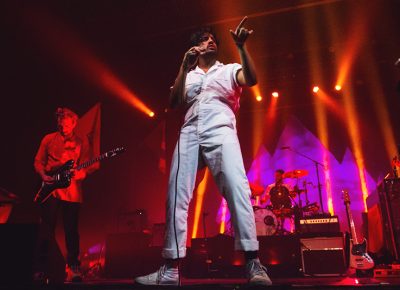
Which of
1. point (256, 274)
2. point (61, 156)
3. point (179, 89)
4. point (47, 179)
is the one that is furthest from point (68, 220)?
point (256, 274)

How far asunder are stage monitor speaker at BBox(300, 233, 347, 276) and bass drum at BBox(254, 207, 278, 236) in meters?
1.69

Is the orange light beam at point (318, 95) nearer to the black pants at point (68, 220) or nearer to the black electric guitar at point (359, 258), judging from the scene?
the black electric guitar at point (359, 258)

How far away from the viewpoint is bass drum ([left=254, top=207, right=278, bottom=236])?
6.74 meters

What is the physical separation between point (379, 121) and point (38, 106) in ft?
25.1

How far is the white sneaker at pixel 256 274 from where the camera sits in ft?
6.19

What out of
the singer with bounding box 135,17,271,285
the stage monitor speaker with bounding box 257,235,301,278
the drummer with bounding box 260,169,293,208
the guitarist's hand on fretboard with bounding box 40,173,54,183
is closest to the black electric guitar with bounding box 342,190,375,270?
the stage monitor speaker with bounding box 257,235,301,278

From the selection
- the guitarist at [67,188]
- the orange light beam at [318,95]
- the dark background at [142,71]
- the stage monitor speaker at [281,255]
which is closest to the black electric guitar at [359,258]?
the stage monitor speaker at [281,255]

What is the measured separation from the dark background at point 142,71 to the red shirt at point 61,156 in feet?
0.85

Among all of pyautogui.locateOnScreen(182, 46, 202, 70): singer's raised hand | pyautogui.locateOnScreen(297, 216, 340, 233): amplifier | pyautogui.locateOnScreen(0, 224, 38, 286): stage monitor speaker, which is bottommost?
pyautogui.locateOnScreen(0, 224, 38, 286): stage monitor speaker

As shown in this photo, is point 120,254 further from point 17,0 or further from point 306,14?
point 306,14

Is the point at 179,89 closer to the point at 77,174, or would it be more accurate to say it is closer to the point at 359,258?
the point at 77,174

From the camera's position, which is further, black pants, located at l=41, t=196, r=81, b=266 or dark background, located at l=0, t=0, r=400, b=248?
dark background, located at l=0, t=0, r=400, b=248

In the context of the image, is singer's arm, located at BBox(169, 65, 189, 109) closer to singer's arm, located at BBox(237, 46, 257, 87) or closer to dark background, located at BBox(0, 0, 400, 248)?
singer's arm, located at BBox(237, 46, 257, 87)

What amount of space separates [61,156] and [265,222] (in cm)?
414
